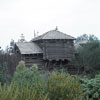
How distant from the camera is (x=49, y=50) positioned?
2255cm

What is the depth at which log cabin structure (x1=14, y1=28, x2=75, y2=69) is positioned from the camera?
22.3m

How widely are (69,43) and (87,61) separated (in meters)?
3.32

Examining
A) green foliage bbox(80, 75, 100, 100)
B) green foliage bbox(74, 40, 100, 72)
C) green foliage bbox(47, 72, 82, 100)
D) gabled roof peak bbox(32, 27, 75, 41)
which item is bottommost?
green foliage bbox(80, 75, 100, 100)

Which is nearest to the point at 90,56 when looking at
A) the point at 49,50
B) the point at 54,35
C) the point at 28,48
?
the point at 49,50

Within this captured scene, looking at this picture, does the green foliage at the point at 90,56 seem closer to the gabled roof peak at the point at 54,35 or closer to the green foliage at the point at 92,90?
the gabled roof peak at the point at 54,35

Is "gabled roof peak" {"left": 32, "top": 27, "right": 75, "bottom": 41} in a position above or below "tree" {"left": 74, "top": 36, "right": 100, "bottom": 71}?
above

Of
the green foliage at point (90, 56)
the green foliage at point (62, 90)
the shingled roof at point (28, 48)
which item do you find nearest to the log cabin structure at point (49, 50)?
the shingled roof at point (28, 48)

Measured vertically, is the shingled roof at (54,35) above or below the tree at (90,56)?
above

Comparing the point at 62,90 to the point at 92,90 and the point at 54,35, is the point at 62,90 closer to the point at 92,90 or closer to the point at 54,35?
the point at 92,90

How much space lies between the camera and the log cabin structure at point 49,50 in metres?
22.3

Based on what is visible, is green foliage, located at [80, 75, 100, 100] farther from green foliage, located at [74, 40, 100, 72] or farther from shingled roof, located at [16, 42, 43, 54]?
shingled roof, located at [16, 42, 43, 54]

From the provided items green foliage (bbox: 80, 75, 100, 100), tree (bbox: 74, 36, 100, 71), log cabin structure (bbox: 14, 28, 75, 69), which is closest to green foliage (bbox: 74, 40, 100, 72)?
tree (bbox: 74, 36, 100, 71)

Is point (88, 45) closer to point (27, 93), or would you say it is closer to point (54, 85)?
point (54, 85)

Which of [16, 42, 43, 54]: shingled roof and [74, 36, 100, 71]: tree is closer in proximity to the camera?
[74, 36, 100, 71]: tree
